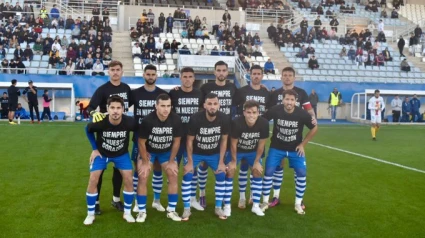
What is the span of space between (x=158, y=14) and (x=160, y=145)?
29973 mm

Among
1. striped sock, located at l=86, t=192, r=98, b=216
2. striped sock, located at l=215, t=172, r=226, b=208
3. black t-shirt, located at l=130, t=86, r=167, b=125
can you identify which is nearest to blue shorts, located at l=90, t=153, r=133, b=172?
striped sock, located at l=86, t=192, r=98, b=216

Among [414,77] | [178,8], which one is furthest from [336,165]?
[178,8]

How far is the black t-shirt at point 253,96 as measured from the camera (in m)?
8.16

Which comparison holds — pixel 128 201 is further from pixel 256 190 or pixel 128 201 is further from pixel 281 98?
pixel 281 98

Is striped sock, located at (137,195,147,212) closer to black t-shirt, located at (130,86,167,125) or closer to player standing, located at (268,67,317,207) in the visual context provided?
black t-shirt, located at (130,86,167,125)

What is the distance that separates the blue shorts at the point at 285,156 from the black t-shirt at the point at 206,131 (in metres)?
0.85

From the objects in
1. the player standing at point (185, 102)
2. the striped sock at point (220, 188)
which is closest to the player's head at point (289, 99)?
the player standing at point (185, 102)

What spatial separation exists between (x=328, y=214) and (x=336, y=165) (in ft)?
15.7

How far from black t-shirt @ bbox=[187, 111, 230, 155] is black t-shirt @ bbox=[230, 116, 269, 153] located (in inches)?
6.5

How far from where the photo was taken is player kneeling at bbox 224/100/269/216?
23.8 ft

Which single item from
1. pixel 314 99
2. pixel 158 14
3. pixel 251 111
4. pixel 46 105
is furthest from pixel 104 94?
pixel 158 14

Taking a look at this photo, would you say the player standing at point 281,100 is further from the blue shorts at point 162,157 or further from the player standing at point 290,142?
the blue shorts at point 162,157

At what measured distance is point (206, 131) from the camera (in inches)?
282

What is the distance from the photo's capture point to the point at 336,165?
1191 cm
